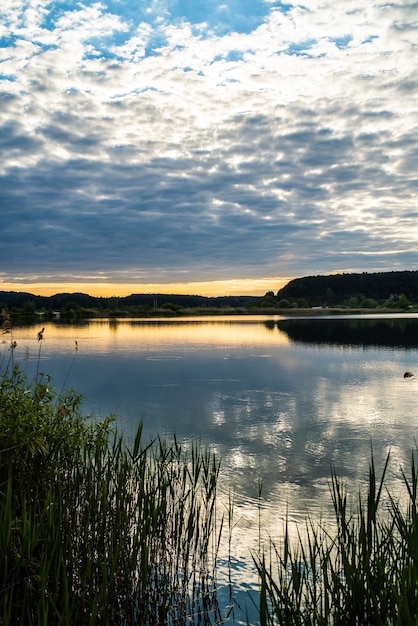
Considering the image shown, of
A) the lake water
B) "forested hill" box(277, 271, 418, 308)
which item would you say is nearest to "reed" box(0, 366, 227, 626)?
the lake water

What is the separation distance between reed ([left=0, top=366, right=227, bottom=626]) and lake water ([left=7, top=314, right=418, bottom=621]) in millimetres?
585

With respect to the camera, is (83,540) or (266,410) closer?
(83,540)

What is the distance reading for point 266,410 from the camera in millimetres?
14062

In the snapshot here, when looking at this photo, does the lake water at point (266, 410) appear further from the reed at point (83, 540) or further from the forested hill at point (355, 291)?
the forested hill at point (355, 291)

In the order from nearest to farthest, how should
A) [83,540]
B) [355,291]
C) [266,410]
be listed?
[83,540] → [266,410] → [355,291]

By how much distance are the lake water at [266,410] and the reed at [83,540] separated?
585 millimetres

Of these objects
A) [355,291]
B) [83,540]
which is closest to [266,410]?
[83,540]

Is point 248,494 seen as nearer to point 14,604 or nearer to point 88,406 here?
point 14,604

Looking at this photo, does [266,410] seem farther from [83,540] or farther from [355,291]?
[355,291]

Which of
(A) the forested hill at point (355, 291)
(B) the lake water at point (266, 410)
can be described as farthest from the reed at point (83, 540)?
(A) the forested hill at point (355, 291)

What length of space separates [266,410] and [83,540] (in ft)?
31.6

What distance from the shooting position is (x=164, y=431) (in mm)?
11266

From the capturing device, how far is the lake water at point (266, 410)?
24.8ft

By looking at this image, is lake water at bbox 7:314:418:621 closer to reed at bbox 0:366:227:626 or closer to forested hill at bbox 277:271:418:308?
reed at bbox 0:366:227:626
